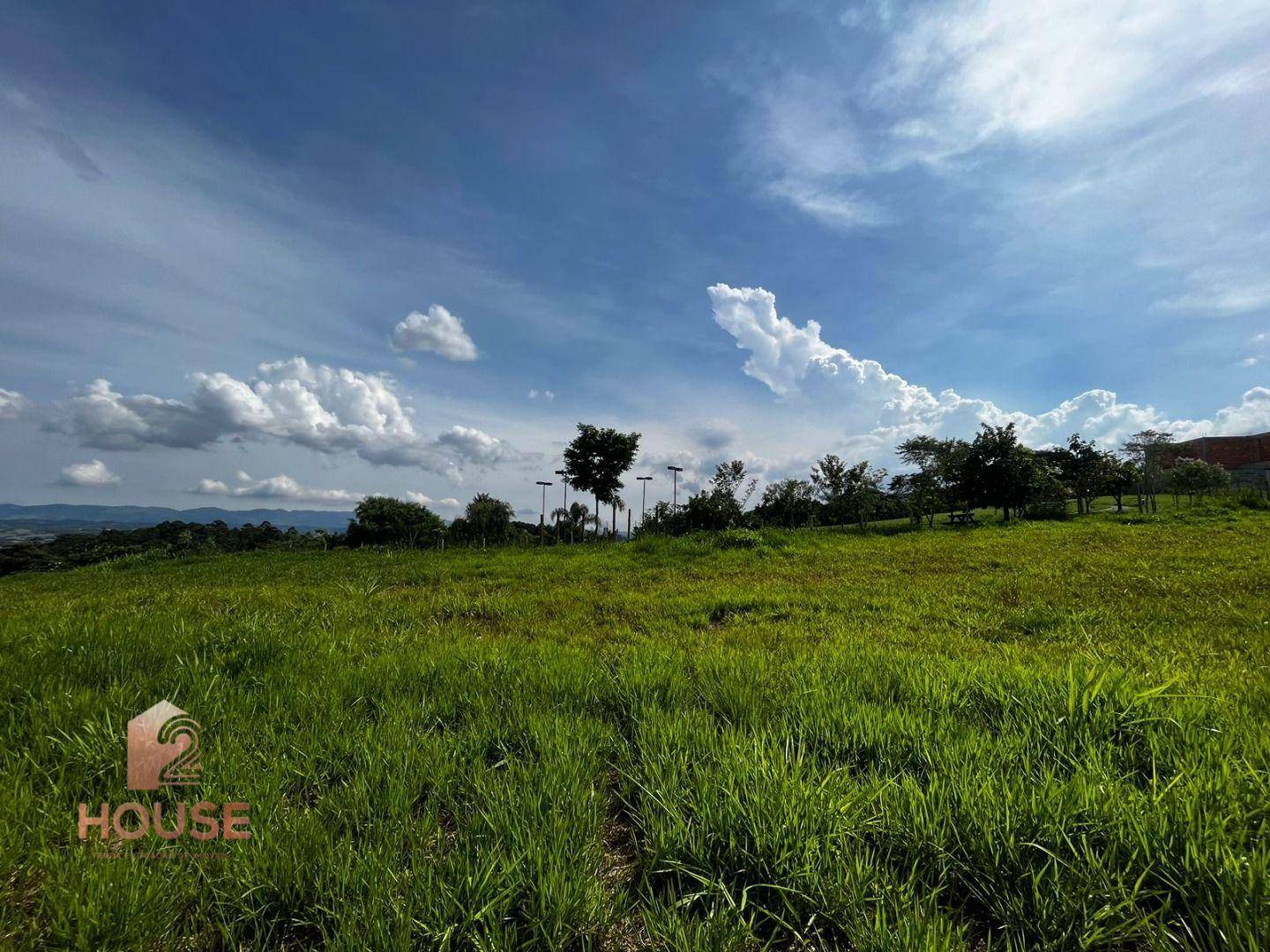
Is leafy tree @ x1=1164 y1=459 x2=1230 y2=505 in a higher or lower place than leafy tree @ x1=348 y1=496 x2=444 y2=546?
higher

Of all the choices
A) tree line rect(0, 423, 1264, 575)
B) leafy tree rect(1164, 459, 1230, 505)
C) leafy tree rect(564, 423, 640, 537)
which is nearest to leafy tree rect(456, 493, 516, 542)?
tree line rect(0, 423, 1264, 575)

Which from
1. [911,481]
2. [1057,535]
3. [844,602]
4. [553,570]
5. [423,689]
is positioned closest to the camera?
[423,689]

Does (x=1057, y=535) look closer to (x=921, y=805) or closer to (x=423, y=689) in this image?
(x=921, y=805)

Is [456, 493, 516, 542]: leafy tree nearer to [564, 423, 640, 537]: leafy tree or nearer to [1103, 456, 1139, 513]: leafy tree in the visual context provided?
[564, 423, 640, 537]: leafy tree

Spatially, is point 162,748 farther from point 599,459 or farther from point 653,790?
point 599,459

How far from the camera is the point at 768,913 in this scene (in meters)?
1.75

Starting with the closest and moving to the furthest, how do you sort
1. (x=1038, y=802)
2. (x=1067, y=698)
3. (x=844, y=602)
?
(x=1038, y=802), (x=1067, y=698), (x=844, y=602)

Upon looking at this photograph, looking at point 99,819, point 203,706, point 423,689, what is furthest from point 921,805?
point 203,706

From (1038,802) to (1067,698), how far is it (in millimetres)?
1403

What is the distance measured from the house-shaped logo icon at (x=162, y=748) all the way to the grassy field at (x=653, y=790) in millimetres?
86

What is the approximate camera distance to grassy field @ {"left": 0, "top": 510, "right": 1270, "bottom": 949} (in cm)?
172

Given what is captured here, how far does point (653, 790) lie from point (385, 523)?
252 ft

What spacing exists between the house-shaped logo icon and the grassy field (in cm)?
9

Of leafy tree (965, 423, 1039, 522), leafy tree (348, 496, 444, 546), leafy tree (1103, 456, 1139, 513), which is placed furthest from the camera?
leafy tree (348, 496, 444, 546)
